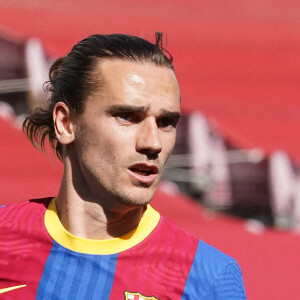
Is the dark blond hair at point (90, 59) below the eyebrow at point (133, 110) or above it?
above

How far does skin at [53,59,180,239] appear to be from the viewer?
1.60 m

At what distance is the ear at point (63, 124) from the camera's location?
174 cm

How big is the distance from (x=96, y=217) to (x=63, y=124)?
270 mm

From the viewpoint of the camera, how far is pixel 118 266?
65.8 inches

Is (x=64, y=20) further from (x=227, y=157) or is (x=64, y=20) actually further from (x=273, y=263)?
(x=273, y=263)

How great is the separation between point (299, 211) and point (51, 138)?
9.33 ft

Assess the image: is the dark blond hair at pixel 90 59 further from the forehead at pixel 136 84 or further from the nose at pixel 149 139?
the nose at pixel 149 139

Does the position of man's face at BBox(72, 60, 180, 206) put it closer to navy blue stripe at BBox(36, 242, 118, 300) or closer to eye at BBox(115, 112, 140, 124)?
eye at BBox(115, 112, 140, 124)

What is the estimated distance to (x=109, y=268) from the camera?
5.47ft

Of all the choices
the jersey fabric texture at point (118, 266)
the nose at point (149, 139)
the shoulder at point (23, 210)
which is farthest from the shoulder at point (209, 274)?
the shoulder at point (23, 210)

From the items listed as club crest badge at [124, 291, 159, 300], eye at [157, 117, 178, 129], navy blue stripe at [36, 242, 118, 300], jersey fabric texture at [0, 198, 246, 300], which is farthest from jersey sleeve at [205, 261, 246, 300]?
eye at [157, 117, 178, 129]

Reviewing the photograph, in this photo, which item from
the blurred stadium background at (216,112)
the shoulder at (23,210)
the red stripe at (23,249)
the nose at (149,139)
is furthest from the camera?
the blurred stadium background at (216,112)

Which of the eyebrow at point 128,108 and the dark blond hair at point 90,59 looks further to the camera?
the dark blond hair at point 90,59

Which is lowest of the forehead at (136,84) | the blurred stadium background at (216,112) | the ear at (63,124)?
the blurred stadium background at (216,112)
